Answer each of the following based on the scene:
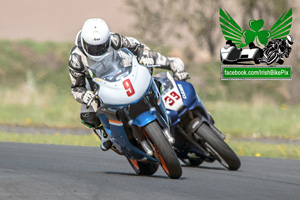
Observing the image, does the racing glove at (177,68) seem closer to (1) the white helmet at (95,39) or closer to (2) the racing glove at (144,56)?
(2) the racing glove at (144,56)

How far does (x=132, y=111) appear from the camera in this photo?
7.98m

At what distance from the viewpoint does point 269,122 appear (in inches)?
949

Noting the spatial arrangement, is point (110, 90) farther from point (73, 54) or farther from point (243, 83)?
point (243, 83)

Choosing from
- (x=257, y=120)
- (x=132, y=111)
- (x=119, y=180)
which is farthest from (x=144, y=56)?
(x=257, y=120)

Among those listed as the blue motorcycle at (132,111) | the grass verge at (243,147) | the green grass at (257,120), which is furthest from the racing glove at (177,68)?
the green grass at (257,120)

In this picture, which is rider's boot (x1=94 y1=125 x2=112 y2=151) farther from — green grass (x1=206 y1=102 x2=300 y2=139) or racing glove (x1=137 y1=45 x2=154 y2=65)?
green grass (x1=206 y1=102 x2=300 y2=139)

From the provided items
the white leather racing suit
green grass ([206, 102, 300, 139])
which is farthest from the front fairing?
green grass ([206, 102, 300, 139])

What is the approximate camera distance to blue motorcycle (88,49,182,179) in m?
7.87

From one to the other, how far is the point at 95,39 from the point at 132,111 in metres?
1.00

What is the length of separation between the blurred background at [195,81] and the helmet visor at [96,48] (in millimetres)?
6876

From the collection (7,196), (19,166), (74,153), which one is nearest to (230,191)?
(7,196)

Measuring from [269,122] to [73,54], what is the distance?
16.3m

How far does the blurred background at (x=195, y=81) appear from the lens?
24578 millimetres

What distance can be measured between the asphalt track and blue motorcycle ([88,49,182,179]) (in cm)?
33
